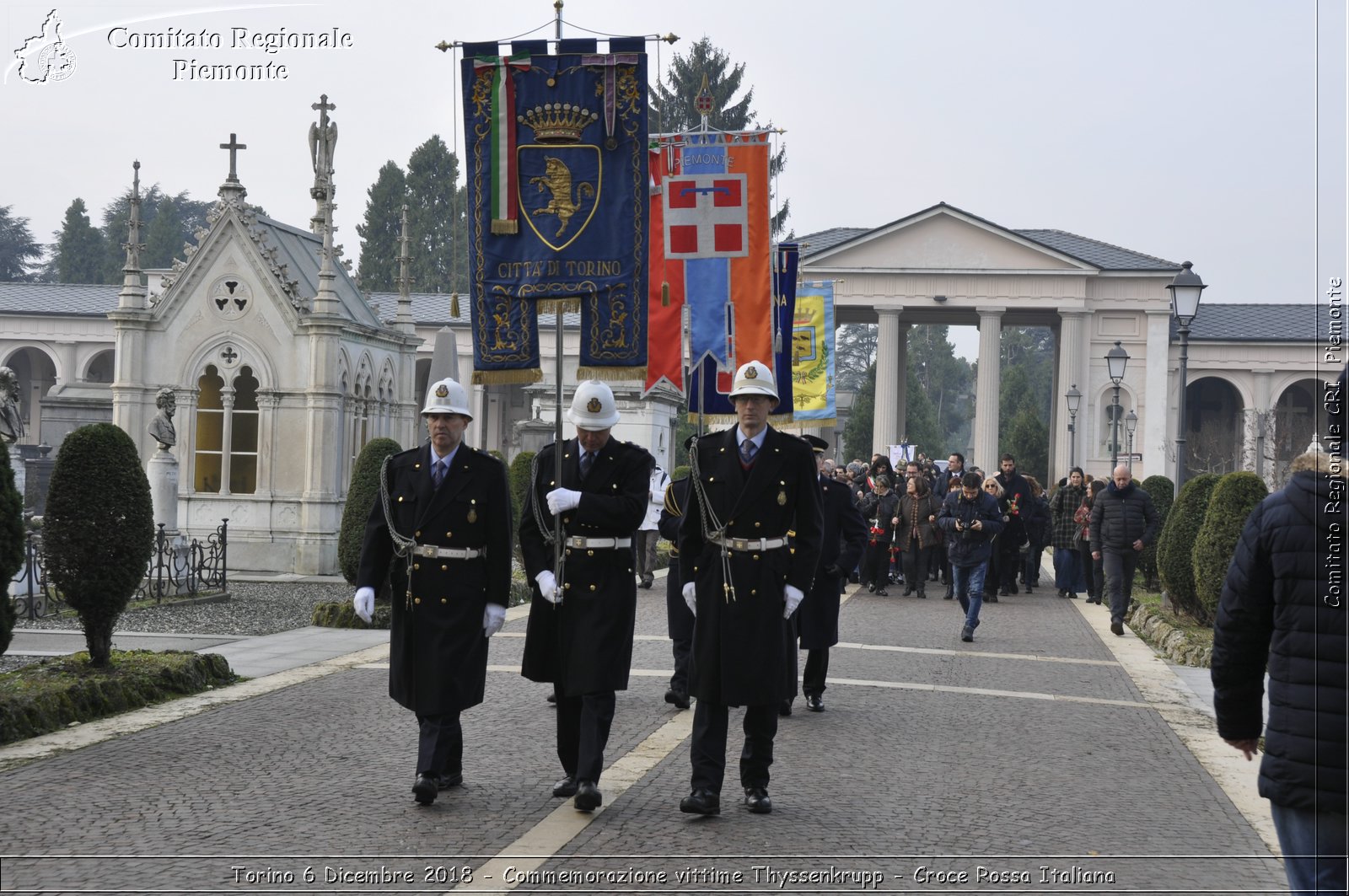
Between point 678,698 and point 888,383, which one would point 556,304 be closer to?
point 678,698

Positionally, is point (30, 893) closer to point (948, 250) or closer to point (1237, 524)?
point (1237, 524)

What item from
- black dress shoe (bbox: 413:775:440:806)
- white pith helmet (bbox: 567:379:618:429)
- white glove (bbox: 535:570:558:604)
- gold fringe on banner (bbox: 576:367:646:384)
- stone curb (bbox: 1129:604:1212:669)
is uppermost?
gold fringe on banner (bbox: 576:367:646:384)

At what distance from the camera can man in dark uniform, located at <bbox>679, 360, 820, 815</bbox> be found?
25.6ft

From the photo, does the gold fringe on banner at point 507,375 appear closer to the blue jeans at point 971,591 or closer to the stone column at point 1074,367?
the blue jeans at point 971,591

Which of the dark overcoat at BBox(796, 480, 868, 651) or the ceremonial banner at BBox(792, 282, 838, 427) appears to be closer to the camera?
the dark overcoat at BBox(796, 480, 868, 651)

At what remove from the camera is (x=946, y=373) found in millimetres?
149375

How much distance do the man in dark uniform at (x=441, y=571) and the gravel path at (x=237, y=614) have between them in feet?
19.9

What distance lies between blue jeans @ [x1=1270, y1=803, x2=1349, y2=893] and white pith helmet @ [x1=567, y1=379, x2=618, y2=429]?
13.7 feet

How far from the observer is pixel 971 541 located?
57.8 ft

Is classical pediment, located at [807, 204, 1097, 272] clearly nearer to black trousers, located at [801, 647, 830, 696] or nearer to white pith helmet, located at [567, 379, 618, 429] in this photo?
black trousers, located at [801, 647, 830, 696]

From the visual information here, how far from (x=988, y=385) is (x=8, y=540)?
64.5m

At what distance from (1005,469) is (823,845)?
60.4 ft

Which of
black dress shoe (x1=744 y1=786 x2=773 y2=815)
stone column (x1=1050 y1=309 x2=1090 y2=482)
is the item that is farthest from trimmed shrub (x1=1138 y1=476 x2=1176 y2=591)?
stone column (x1=1050 y1=309 x2=1090 y2=482)

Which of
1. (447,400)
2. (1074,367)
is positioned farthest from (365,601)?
(1074,367)
